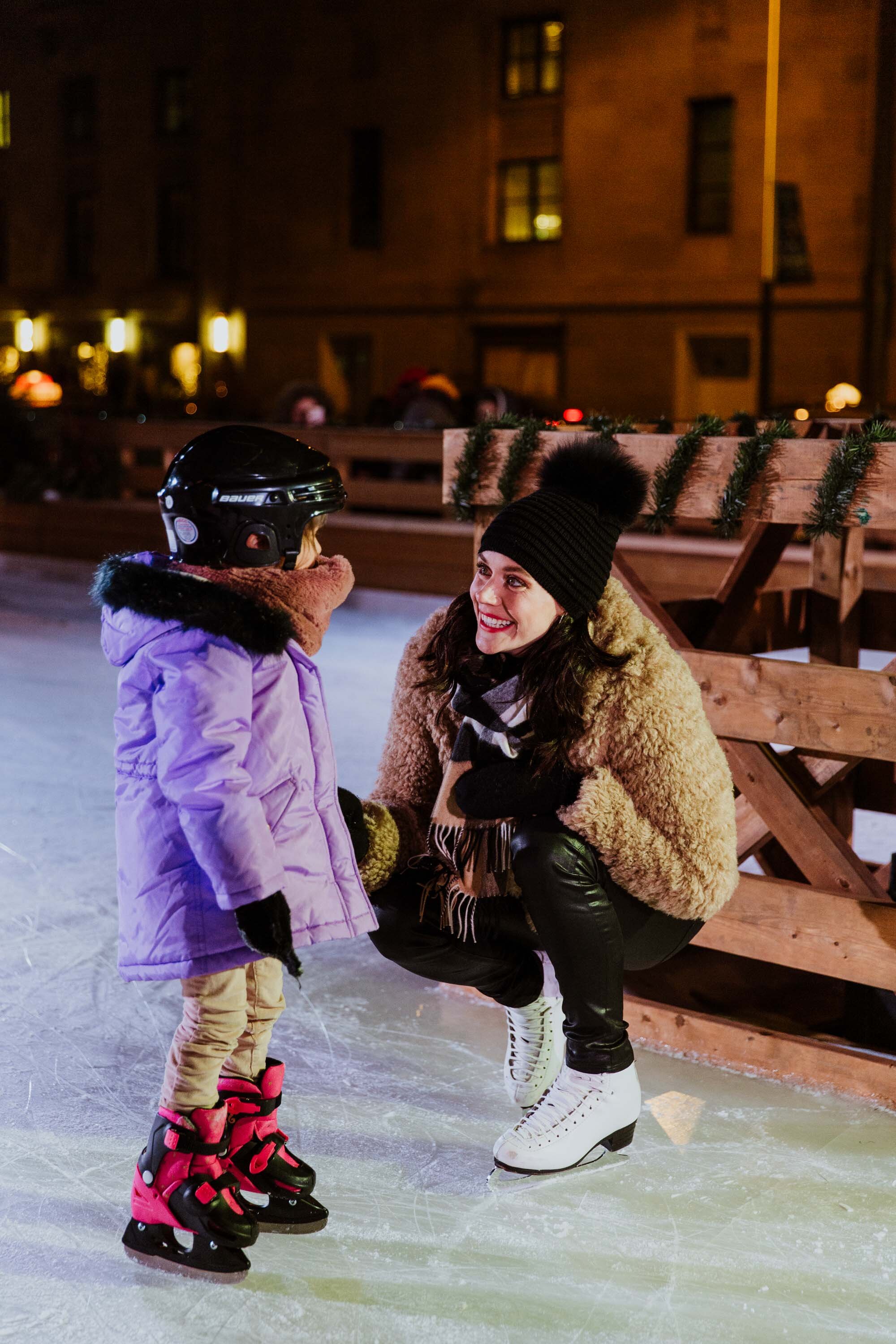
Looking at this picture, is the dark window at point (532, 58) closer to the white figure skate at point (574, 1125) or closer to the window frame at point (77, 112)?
the window frame at point (77, 112)

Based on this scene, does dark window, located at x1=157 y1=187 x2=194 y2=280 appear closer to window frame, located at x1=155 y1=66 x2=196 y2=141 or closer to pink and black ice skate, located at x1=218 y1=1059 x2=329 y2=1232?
window frame, located at x1=155 y1=66 x2=196 y2=141

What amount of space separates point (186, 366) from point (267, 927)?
2737 centimetres

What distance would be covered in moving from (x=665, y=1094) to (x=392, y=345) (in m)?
22.7

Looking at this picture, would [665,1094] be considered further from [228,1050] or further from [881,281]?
[881,281]

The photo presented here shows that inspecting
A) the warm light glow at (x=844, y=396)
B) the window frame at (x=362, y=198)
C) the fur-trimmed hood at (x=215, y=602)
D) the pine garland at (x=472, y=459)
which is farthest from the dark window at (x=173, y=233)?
the fur-trimmed hood at (x=215, y=602)

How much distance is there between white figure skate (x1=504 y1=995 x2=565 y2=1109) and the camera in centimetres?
254

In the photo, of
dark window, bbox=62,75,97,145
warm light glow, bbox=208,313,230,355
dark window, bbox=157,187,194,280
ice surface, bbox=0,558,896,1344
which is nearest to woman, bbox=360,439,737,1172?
ice surface, bbox=0,558,896,1344

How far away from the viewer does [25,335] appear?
31.5m

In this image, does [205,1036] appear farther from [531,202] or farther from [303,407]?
[531,202]

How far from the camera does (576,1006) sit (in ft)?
7.59

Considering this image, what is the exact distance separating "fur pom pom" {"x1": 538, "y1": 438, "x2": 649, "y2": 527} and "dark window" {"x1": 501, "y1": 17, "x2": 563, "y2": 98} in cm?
2202

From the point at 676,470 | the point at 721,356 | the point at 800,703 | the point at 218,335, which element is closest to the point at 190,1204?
the point at 800,703

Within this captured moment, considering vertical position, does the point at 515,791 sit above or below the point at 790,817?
above

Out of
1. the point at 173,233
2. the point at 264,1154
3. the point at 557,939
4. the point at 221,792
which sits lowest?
the point at 264,1154
